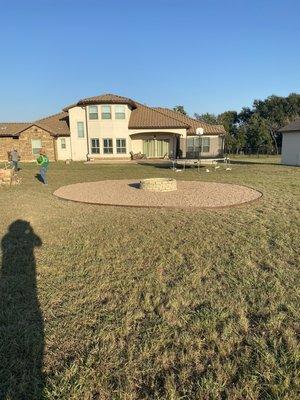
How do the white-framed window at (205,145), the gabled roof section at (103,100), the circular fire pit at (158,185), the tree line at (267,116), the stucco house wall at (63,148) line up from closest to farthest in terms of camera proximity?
the circular fire pit at (158,185) < the gabled roof section at (103,100) < the stucco house wall at (63,148) < the white-framed window at (205,145) < the tree line at (267,116)

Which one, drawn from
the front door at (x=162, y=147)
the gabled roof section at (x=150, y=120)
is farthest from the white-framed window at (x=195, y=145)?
the gabled roof section at (x=150, y=120)

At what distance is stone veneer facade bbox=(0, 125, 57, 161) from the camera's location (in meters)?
32.9

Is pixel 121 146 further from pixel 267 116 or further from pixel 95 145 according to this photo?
pixel 267 116

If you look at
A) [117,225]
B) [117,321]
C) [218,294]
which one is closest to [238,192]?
[117,225]

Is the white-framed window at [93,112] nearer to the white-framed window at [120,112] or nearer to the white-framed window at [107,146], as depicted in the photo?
the white-framed window at [120,112]

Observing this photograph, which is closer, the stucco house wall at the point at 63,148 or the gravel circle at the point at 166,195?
the gravel circle at the point at 166,195

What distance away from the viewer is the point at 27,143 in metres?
33.0

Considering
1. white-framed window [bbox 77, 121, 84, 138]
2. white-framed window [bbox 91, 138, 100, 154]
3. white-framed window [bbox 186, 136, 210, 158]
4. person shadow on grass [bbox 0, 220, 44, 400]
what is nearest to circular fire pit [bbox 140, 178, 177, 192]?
person shadow on grass [bbox 0, 220, 44, 400]

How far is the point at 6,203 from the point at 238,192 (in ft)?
26.7

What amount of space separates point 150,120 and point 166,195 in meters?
23.5

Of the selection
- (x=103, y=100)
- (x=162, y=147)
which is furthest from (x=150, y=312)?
(x=162, y=147)

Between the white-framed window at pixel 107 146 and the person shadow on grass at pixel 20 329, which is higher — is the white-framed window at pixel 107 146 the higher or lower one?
the higher one

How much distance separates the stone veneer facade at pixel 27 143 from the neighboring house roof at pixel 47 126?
447 mm

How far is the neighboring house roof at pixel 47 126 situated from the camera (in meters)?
32.9
